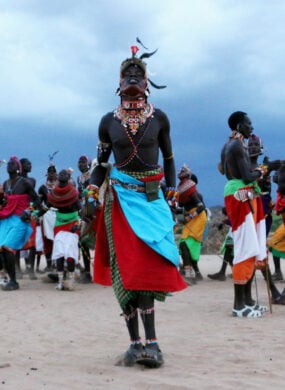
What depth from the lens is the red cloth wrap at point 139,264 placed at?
16.9 ft

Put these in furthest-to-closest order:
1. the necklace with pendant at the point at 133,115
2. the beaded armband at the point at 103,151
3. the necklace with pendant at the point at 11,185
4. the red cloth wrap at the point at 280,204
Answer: the necklace with pendant at the point at 11,185, the red cloth wrap at the point at 280,204, the beaded armband at the point at 103,151, the necklace with pendant at the point at 133,115

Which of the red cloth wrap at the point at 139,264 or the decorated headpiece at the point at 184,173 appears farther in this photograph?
the decorated headpiece at the point at 184,173

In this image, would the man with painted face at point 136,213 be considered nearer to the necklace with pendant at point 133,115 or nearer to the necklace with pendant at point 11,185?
the necklace with pendant at point 133,115

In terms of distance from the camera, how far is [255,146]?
8.85 metres

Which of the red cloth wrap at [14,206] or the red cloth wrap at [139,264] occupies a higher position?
the red cloth wrap at [14,206]

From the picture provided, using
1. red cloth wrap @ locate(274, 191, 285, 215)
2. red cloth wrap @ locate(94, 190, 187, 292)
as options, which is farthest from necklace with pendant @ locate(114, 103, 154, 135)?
red cloth wrap @ locate(274, 191, 285, 215)

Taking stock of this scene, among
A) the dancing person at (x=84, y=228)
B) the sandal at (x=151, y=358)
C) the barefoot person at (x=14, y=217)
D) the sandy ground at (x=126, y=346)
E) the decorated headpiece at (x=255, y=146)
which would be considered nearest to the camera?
the sandy ground at (x=126, y=346)

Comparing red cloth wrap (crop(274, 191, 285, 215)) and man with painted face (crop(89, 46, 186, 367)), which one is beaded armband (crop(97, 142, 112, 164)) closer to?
man with painted face (crop(89, 46, 186, 367))

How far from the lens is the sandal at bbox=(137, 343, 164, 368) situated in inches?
200

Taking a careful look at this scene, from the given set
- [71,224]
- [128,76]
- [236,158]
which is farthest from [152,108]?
[71,224]

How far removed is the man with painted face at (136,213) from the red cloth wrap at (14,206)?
578cm

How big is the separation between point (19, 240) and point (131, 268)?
6506 millimetres

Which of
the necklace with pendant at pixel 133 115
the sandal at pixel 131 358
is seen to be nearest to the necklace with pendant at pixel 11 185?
the necklace with pendant at pixel 133 115

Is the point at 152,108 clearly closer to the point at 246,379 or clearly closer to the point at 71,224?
the point at 246,379
